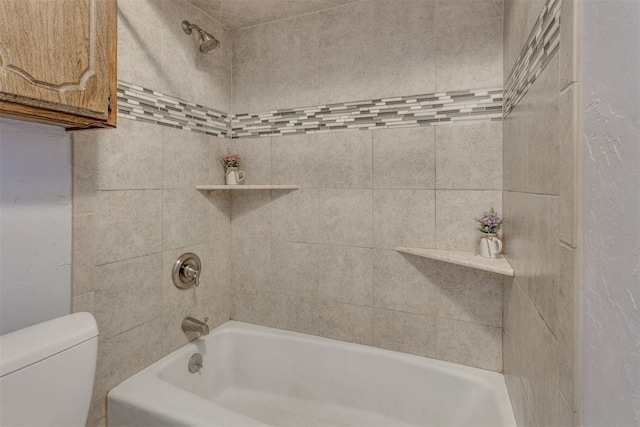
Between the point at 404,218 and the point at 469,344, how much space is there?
26.8 inches

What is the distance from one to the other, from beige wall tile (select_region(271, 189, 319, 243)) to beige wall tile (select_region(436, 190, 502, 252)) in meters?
0.67

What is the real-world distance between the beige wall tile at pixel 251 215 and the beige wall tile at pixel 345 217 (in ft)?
1.15

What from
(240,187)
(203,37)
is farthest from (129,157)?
(203,37)

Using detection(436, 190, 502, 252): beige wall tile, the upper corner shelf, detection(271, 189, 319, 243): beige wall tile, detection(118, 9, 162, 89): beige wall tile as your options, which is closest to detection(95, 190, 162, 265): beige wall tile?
the upper corner shelf

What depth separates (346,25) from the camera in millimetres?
1755

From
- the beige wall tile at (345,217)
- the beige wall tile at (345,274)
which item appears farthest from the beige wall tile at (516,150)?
the beige wall tile at (345,274)

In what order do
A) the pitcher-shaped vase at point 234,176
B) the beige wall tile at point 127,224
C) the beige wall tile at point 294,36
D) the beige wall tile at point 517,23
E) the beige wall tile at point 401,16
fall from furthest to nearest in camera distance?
the pitcher-shaped vase at point 234,176
the beige wall tile at point 294,36
the beige wall tile at point 401,16
the beige wall tile at point 127,224
the beige wall tile at point 517,23

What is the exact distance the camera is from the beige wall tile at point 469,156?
149 cm

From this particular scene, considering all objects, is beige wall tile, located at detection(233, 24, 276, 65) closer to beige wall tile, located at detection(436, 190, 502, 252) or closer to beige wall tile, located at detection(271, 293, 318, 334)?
beige wall tile, located at detection(436, 190, 502, 252)

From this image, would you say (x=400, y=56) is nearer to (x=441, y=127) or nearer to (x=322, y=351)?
(x=441, y=127)

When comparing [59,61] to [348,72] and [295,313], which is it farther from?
[295,313]

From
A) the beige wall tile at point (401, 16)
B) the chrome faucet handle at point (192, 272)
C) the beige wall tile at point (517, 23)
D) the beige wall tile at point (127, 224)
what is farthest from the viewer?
the chrome faucet handle at point (192, 272)

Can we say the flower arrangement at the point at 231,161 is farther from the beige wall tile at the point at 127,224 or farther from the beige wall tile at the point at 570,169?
the beige wall tile at the point at 570,169

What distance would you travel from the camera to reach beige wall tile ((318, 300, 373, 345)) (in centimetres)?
176
